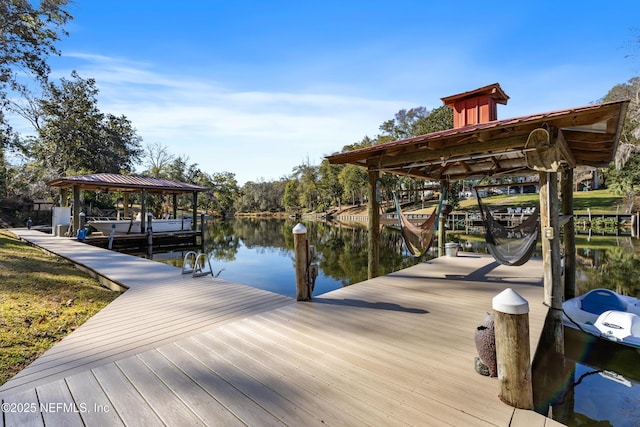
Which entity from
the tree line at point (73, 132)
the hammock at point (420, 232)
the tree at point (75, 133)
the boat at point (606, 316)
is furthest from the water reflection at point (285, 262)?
the tree at point (75, 133)

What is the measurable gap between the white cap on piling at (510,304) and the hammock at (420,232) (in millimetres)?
3804

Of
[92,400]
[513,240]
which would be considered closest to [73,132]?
[92,400]

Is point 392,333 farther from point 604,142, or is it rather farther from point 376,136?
point 376,136

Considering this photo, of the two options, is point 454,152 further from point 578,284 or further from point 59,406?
point 578,284

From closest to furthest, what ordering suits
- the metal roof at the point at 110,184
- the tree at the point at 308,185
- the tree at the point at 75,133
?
A: the metal roof at the point at 110,184, the tree at the point at 75,133, the tree at the point at 308,185

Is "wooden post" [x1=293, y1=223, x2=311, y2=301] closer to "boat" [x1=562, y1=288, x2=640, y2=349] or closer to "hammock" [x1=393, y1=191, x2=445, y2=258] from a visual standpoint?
"hammock" [x1=393, y1=191, x2=445, y2=258]

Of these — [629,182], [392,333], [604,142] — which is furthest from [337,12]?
[629,182]

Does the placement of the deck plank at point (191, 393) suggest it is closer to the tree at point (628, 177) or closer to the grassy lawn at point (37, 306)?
the grassy lawn at point (37, 306)

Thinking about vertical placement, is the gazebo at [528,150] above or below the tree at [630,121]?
below

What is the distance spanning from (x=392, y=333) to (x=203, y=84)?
9.10 m

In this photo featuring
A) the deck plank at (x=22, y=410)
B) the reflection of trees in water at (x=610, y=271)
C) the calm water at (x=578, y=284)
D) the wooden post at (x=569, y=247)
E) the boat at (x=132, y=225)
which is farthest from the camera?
the boat at (x=132, y=225)

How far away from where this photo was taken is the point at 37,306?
12.8ft

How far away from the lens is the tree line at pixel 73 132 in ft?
38.0

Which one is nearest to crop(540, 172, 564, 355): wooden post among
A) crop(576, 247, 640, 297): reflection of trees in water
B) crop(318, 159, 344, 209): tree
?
crop(576, 247, 640, 297): reflection of trees in water
